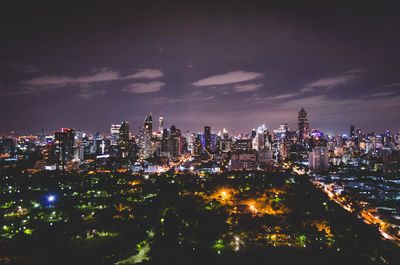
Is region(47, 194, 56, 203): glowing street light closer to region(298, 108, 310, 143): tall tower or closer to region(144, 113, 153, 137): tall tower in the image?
region(144, 113, 153, 137): tall tower

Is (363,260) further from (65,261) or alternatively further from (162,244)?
(65,261)

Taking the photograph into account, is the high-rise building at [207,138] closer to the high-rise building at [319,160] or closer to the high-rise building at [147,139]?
the high-rise building at [147,139]

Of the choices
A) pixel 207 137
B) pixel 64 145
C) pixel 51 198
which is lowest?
pixel 51 198

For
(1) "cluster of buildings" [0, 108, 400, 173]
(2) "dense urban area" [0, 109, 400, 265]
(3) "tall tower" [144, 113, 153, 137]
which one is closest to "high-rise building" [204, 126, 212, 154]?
(1) "cluster of buildings" [0, 108, 400, 173]

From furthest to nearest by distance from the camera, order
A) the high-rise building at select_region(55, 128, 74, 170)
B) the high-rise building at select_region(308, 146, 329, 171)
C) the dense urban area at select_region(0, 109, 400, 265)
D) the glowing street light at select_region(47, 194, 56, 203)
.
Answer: the high-rise building at select_region(55, 128, 74, 170), the high-rise building at select_region(308, 146, 329, 171), the glowing street light at select_region(47, 194, 56, 203), the dense urban area at select_region(0, 109, 400, 265)

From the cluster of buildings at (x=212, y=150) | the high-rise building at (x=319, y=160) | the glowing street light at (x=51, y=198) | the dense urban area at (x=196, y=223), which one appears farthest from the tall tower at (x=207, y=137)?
the glowing street light at (x=51, y=198)

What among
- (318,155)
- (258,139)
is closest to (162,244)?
(318,155)

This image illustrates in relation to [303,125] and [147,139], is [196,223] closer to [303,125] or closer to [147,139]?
[147,139]

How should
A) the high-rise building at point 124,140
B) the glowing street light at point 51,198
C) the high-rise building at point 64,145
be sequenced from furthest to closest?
the high-rise building at point 124,140, the high-rise building at point 64,145, the glowing street light at point 51,198

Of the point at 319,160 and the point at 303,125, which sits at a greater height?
the point at 303,125

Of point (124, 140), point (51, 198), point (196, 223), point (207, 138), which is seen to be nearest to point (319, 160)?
point (196, 223)
